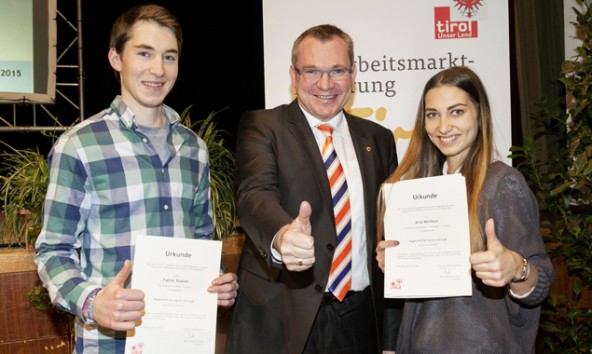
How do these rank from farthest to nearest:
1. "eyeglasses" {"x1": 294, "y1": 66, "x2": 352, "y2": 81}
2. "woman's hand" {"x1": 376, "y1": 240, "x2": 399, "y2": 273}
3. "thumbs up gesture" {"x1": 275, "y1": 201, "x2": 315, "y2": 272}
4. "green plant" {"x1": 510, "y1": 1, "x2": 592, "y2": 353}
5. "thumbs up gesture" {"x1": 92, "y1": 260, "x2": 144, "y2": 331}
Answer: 1. "green plant" {"x1": 510, "y1": 1, "x2": 592, "y2": 353}
2. "eyeglasses" {"x1": 294, "y1": 66, "x2": 352, "y2": 81}
3. "woman's hand" {"x1": 376, "y1": 240, "x2": 399, "y2": 273}
4. "thumbs up gesture" {"x1": 275, "y1": 201, "x2": 315, "y2": 272}
5. "thumbs up gesture" {"x1": 92, "y1": 260, "x2": 144, "y2": 331}

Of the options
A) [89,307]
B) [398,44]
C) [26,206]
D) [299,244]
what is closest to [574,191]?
[398,44]

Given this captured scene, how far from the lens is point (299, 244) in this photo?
6.66 feet

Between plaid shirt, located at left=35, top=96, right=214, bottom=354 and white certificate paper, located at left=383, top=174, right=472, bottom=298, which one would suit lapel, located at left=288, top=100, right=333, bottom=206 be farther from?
plaid shirt, located at left=35, top=96, right=214, bottom=354

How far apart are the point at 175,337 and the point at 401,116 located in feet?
7.82

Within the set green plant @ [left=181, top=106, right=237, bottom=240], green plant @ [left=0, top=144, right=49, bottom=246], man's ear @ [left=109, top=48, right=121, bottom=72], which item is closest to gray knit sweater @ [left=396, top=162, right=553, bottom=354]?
man's ear @ [left=109, top=48, right=121, bottom=72]

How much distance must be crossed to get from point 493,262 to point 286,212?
0.82 m

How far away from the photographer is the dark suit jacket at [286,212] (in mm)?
2461

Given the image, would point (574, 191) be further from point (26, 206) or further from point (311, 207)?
point (26, 206)

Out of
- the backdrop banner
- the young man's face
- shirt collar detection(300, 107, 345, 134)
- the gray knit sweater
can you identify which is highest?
the backdrop banner

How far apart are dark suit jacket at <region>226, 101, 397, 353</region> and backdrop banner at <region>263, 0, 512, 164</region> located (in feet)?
4.57

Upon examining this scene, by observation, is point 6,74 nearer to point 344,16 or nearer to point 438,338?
point 344,16

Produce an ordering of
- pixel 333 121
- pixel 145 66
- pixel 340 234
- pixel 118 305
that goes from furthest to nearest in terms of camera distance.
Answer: pixel 333 121
pixel 340 234
pixel 145 66
pixel 118 305

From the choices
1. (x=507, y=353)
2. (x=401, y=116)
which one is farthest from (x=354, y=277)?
(x=401, y=116)

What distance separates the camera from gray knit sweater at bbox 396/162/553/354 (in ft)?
6.88
